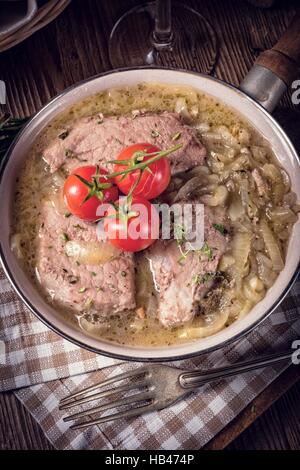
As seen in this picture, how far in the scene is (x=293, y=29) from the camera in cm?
345

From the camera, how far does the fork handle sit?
3.25m

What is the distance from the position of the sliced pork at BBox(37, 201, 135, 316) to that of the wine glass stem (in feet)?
4.24

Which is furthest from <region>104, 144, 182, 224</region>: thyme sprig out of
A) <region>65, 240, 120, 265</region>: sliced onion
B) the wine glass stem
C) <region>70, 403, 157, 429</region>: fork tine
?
the wine glass stem

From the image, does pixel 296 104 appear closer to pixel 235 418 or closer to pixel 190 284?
pixel 190 284

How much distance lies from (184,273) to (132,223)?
1.44 ft

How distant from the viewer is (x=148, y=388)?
3.28 metres

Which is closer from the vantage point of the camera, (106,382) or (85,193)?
(85,193)

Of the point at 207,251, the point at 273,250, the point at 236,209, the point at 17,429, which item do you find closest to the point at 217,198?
the point at 236,209

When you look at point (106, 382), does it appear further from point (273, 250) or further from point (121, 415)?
point (273, 250)

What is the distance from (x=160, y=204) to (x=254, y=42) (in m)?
1.44

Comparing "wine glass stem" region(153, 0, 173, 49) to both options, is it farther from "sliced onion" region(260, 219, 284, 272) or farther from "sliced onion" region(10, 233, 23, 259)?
"sliced onion" region(10, 233, 23, 259)

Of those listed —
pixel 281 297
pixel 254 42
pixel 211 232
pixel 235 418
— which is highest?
pixel 254 42

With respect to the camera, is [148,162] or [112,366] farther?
[112,366]

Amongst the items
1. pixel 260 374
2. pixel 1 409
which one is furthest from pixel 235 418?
pixel 1 409
